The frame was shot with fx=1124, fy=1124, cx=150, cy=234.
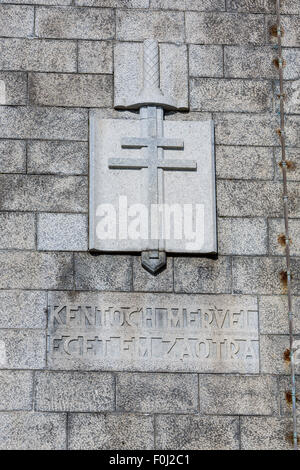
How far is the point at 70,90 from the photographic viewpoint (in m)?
9.00

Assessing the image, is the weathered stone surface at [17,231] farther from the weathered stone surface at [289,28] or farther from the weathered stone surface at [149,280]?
the weathered stone surface at [289,28]

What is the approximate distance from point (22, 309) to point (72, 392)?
0.73m

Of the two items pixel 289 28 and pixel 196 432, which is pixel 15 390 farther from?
pixel 289 28

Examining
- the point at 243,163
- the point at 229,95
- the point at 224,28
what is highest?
the point at 224,28

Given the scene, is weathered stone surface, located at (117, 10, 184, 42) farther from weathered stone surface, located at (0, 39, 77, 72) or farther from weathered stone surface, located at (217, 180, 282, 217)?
weathered stone surface, located at (217, 180, 282, 217)

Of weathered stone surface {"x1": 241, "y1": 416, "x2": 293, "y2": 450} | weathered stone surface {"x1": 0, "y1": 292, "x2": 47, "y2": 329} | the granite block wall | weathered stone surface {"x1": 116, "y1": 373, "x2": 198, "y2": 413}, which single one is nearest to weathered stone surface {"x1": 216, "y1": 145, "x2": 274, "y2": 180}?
the granite block wall

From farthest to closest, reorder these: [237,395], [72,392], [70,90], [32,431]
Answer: [70,90], [237,395], [72,392], [32,431]

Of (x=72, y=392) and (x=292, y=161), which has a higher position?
(x=292, y=161)

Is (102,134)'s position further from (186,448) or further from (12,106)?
(186,448)

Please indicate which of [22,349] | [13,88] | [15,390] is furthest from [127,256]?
[13,88]

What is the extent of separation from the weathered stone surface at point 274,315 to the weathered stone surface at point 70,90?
2025mm

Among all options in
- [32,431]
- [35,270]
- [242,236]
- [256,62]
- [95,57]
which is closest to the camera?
[32,431]

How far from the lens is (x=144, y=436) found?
8.26 m

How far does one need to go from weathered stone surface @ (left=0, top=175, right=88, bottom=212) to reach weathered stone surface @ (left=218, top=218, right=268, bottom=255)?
Answer: 110 cm
